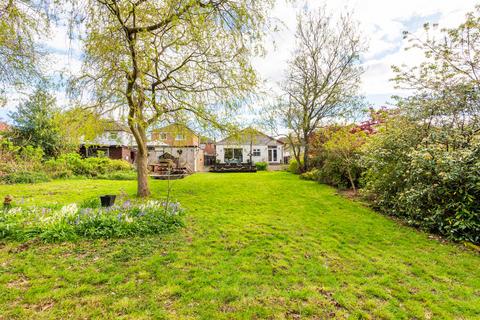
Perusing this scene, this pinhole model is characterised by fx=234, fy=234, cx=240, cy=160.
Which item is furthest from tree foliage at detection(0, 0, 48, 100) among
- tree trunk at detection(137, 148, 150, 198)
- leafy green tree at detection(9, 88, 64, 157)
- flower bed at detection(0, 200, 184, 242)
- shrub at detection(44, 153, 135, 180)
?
leafy green tree at detection(9, 88, 64, 157)

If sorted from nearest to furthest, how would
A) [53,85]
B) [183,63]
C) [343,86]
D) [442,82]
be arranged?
[53,85], [442,82], [183,63], [343,86]

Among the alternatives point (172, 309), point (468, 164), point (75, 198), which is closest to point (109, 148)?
point (75, 198)

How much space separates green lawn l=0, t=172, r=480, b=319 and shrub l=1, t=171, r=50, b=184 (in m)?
10.7

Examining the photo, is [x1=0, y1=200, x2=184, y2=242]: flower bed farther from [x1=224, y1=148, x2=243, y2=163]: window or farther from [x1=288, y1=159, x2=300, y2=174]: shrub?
[x1=224, y1=148, x2=243, y2=163]: window

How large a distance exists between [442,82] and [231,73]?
592 cm

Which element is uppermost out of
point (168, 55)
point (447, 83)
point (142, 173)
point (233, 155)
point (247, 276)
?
point (168, 55)

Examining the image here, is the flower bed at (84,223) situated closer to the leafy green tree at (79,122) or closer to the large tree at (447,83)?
the leafy green tree at (79,122)

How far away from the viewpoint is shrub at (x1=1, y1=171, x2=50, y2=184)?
39.2ft

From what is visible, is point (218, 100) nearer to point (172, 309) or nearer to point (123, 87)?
point (123, 87)

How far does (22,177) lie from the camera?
39.9 ft

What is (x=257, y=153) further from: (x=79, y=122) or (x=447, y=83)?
(x=447, y=83)

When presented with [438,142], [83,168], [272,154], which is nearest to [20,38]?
[438,142]

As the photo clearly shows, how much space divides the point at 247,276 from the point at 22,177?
47.5 feet

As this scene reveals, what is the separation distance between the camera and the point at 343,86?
50.3 ft
